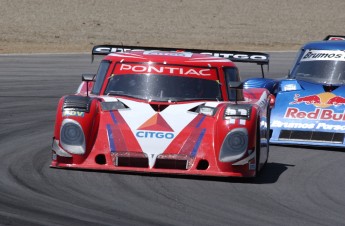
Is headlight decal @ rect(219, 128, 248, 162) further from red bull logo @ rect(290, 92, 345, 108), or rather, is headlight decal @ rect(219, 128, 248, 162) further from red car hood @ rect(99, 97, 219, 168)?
red bull logo @ rect(290, 92, 345, 108)

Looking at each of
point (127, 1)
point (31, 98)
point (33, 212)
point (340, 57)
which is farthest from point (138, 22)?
point (33, 212)

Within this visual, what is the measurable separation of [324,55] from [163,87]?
15.7ft

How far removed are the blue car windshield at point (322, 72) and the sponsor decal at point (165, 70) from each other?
3883 millimetres

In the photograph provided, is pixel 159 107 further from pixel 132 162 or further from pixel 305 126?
pixel 305 126

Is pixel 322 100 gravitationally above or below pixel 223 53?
below

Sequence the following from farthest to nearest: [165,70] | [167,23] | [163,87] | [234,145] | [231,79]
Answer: [167,23] < [231,79] < [165,70] < [163,87] < [234,145]

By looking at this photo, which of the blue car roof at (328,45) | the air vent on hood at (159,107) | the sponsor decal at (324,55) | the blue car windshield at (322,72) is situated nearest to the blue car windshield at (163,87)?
the air vent on hood at (159,107)

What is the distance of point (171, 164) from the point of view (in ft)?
34.3

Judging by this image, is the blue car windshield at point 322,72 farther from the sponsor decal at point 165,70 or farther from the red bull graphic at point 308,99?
the sponsor decal at point 165,70

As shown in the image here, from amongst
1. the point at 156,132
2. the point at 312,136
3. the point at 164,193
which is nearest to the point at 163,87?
the point at 156,132

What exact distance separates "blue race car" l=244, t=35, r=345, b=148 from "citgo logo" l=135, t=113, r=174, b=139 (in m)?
3.48

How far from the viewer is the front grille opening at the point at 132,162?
10453 millimetres

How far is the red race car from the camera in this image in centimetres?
1048

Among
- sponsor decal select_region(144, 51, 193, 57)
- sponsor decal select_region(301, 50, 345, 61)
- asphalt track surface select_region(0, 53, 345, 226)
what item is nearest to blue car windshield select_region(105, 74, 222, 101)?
sponsor decal select_region(144, 51, 193, 57)
